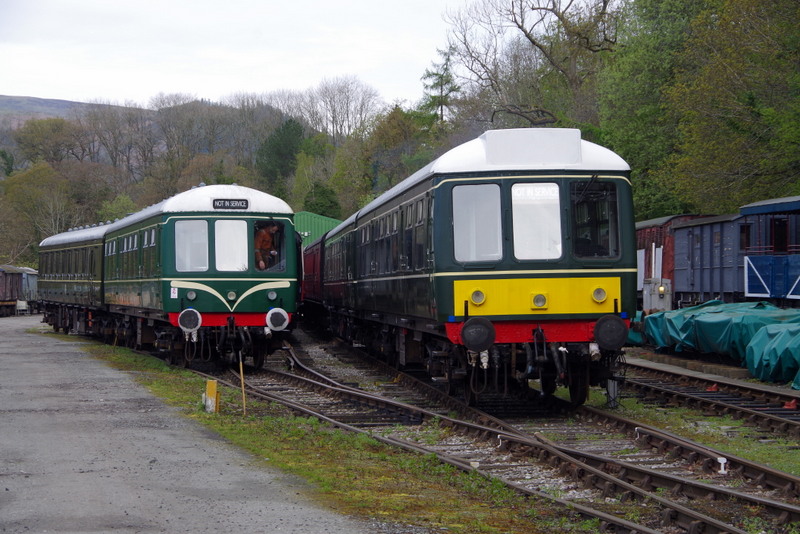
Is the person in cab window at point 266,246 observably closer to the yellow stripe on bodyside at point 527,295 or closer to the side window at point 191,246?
the side window at point 191,246

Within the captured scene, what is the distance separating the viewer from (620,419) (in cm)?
1165

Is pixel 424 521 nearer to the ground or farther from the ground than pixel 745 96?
nearer to the ground

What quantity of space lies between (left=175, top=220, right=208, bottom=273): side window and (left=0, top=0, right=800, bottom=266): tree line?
19241mm

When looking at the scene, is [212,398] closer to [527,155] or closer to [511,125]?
[527,155]

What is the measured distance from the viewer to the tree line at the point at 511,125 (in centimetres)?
3256

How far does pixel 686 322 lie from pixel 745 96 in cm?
1319

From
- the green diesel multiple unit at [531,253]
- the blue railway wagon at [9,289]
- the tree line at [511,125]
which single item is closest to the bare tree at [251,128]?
the tree line at [511,125]

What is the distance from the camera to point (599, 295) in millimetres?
12281

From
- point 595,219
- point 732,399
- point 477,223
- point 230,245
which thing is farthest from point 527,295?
point 230,245

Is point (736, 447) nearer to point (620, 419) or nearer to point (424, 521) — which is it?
point (620, 419)

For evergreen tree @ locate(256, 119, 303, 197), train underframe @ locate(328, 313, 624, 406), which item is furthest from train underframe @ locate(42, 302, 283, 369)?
evergreen tree @ locate(256, 119, 303, 197)

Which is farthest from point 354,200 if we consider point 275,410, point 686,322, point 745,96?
point 275,410

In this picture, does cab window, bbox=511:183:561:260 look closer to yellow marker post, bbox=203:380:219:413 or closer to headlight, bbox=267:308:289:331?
yellow marker post, bbox=203:380:219:413

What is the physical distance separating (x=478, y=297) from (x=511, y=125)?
43044mm
